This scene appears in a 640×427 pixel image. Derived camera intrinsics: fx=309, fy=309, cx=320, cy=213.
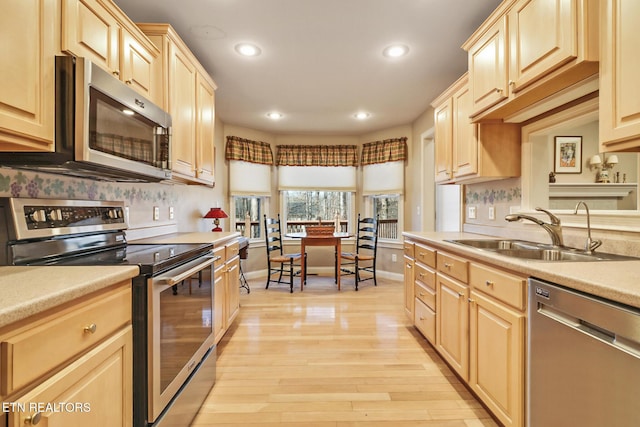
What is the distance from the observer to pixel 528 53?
1663 millimetres

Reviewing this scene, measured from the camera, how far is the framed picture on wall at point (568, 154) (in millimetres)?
2037

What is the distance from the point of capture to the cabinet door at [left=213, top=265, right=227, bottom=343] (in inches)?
90.0

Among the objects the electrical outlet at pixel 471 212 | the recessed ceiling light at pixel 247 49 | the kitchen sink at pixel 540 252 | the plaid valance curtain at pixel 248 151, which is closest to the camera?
the kitchen sink at pixel 540 252

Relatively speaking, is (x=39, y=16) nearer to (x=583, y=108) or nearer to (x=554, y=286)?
(x=554, y=286)

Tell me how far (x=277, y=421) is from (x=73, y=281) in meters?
1.27

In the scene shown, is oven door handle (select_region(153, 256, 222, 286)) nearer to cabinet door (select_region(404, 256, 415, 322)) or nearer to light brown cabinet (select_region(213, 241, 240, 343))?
light brown cabinet (select_region(213, 241, 240, 343))

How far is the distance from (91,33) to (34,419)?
1602 millimetres

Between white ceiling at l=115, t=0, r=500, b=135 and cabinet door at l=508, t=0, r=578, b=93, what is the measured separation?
459 millimetres

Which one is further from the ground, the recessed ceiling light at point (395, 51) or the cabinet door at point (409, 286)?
the recessed ceiling light at point (395, 51)

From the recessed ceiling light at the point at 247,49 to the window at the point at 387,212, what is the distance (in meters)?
3.10

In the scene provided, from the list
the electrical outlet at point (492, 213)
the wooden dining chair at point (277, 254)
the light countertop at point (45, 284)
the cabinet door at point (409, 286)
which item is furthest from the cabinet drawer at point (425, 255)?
the wooden dining chair at point (277, 254)

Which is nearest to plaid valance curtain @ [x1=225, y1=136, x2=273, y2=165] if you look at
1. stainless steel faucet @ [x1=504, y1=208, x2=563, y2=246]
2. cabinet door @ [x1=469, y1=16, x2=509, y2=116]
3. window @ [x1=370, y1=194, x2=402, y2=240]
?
window @ [x1=370, y1=194, x2=402, y2=240]

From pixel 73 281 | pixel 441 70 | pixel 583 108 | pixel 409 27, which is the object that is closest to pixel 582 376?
pixel 583 108

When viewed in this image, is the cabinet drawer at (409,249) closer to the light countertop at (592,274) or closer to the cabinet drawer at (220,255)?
the light countertop at (592,274)
